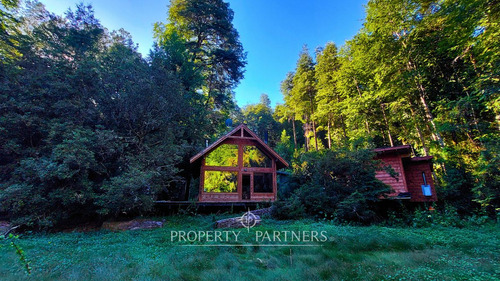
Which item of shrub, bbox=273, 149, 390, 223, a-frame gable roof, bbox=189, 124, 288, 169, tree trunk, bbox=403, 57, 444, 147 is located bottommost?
shrub, bbox=273, 149, 390, 223

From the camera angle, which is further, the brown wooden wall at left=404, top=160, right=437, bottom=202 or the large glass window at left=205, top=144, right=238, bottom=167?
the large glass window at left=205, top=144, right=238, bottom=167

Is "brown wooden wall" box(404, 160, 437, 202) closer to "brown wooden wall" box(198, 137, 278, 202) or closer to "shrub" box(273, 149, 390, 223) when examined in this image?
"shrub" box(273, 149, 390, 223)

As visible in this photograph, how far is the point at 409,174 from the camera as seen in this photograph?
12.0 meters

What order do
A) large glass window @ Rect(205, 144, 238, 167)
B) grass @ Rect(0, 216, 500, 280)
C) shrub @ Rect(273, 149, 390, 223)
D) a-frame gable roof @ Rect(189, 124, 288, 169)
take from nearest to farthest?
grass @ Rect(0, 216, 500, 280), shrub @ Rect(273, 149, 390, 223), a-frame gable roof @ Rect(189, 124, 288, 169), large glass window @ Rect(205, 144, 238, 167)

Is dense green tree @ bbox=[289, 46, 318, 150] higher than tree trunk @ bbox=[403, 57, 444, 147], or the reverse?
dense green tree @ bbox=[289, 46, 318, 150]

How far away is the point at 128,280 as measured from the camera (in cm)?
379

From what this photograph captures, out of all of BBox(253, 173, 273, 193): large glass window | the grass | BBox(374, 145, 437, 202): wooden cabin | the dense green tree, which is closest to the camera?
the grass

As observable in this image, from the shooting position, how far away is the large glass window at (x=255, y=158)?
13.8 metres

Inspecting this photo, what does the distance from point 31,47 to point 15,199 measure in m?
8.66

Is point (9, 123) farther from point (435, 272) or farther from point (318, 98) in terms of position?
point (318, 98)

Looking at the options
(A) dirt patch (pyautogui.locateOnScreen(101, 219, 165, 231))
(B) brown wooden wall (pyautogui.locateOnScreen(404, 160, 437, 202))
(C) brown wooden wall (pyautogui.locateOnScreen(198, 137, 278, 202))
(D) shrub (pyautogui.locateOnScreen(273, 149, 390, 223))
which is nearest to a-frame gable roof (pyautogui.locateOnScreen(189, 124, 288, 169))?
(C) brown wooden wall (pyautogui.locateOnScreen(198, 137, 278, 202))

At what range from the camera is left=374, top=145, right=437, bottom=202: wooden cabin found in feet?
35.9

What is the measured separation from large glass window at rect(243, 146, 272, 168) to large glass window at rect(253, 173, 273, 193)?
0.68 m

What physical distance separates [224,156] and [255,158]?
2.18m
